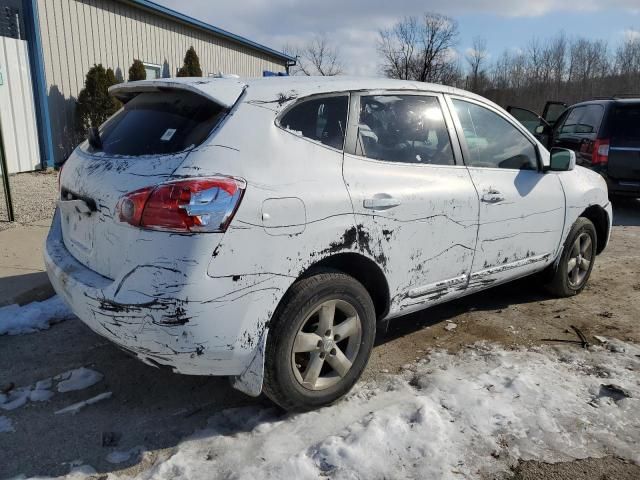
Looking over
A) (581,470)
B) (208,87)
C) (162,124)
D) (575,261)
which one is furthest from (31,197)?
(581,470)

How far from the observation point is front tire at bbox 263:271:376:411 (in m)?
2.73

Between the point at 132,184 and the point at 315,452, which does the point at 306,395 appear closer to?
the point at 315,452

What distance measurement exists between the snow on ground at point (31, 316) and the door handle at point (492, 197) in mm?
3030

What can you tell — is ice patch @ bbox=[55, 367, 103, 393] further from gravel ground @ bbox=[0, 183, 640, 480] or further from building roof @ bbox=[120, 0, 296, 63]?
building roof @ bbox=[120, 0, 296, 63]

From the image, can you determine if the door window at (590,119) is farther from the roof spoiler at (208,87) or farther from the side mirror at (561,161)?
the roof spoiler at (208,87)

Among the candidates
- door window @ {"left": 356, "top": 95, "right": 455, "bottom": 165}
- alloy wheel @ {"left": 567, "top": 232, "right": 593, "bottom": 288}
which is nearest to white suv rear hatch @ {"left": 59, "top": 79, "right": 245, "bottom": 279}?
door window @ {"left": 356, "top": 95, "right": 455, "bottom": 165}

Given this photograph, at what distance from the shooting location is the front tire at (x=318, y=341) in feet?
8.95

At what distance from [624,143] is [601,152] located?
35 centimetres

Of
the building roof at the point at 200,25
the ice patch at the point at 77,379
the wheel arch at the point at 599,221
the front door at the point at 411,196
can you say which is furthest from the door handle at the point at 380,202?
the building roof at the point at 200,25

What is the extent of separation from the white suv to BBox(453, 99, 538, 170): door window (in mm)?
26

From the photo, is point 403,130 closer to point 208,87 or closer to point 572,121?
point 208,87

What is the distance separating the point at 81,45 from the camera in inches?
438

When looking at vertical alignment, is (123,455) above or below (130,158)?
below

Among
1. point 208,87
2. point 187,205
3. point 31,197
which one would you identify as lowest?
point 31,197
